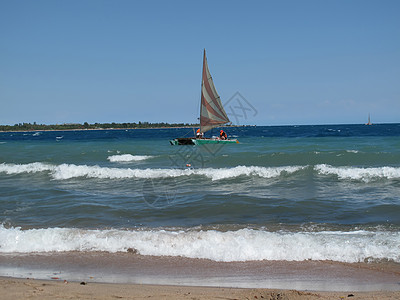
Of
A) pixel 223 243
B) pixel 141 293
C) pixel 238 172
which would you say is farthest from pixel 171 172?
pixel 141 293

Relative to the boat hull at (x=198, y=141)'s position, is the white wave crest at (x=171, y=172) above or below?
below

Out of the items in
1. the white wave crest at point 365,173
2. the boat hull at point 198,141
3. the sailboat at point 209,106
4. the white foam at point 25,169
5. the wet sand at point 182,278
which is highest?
the sailboat at point 209,106

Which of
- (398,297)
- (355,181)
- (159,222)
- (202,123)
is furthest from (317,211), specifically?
(202,123)

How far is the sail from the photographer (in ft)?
96.2

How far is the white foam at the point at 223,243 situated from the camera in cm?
601

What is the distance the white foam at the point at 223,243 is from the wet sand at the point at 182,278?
0.24 meters

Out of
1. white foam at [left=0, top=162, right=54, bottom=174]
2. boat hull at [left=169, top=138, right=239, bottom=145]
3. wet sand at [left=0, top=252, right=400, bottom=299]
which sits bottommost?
wet sand at [left=0, top=252, right=400, bottom=299]

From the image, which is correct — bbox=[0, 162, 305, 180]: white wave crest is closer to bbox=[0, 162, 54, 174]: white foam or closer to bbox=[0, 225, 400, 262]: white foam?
bbox=[0, 162, 54, 174]: white foam

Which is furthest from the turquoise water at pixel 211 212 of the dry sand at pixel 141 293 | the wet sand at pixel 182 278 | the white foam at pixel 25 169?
the dry sand at pixel 141 293

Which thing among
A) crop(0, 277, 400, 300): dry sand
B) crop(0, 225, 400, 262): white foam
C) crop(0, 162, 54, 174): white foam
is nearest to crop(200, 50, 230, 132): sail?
crop(0, 162, 54, 174): white foam

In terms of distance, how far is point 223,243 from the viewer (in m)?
6.53

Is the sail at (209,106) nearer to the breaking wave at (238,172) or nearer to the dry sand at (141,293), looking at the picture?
the breaking wave at (238,172)

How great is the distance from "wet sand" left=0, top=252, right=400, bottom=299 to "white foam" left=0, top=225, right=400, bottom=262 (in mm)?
243

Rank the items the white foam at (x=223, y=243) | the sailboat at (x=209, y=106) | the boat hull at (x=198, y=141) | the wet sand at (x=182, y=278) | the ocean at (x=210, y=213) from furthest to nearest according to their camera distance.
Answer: the boat hull at (x=198, y=141)
the sailboat at (x=209, y=106)
the ocean at (x=210, y=213)
the white foam at (x=223, y=243)
the wet sand at (x=182, y=278)
